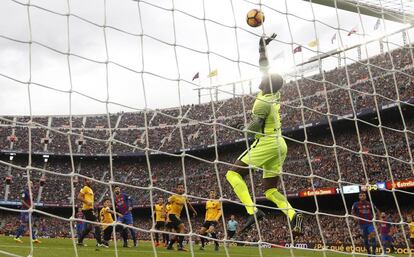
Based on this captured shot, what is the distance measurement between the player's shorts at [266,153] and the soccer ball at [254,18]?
1.30m

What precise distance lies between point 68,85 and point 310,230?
778 inches

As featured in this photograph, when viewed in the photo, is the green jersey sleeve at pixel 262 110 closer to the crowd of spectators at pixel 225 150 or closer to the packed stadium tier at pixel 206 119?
the crowd of spectators at pixel 225 150

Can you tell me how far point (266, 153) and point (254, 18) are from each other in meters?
1.54

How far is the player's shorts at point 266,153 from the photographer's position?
5.40 meters

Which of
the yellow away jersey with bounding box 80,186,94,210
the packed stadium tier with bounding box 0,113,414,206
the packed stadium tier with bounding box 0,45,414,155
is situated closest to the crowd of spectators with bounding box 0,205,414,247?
the packed stadium tier with bounding box 0,113,414,206

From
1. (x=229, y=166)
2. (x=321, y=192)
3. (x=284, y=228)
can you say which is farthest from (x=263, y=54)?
(x=284, y=228)

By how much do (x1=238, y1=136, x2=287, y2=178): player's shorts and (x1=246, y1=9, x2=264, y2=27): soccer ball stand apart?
1.30 meters

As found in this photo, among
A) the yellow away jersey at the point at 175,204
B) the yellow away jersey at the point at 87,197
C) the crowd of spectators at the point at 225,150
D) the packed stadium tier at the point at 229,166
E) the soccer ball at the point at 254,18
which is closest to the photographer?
the soccer ball at the point at 254,18

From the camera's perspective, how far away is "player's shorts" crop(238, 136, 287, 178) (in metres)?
5.40

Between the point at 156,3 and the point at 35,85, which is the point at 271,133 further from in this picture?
the point at 35,85

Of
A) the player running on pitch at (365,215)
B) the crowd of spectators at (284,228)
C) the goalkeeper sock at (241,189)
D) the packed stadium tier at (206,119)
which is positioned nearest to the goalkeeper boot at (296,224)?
the goalkeeper sock at (241,189)

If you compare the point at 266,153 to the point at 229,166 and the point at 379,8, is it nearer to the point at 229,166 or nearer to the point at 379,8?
the point at 379,8

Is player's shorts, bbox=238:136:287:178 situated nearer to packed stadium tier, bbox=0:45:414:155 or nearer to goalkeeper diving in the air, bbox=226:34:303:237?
goalkeeper diving in the air, bbox=226:34:303:237

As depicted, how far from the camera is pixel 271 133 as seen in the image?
5.55 m
